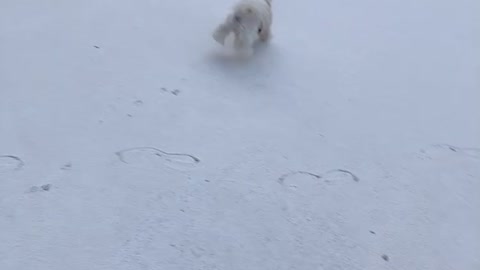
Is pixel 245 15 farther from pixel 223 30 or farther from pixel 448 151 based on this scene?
pixel 448 151

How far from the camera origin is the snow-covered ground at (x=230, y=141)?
42.6 inches

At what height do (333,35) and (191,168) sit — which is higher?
(333,35)

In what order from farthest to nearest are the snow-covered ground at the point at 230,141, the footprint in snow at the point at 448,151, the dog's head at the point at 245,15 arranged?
1. the dog's head at the point at 245,15
2. the footprint in snow at the point at 448,151
3. the snow-covered ground at the point at 230,141

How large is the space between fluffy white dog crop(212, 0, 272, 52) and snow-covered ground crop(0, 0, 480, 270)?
0.06 metres

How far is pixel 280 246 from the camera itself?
109 centimetres

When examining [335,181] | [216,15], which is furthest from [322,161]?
[216,15]

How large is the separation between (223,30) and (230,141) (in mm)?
404

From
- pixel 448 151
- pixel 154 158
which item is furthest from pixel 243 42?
pixel 448 151

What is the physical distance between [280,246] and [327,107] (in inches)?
19.6

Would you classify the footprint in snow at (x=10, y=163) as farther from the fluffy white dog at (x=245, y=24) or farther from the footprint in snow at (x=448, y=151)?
the footprint in snow at (x=448, y=151)

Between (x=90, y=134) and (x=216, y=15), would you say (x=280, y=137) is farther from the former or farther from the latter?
(x=216, y=15)

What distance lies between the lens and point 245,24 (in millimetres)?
1583

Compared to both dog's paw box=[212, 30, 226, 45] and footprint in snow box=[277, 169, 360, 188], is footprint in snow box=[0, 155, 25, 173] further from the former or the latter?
dog's paw box=[212, 30, 226, 45]

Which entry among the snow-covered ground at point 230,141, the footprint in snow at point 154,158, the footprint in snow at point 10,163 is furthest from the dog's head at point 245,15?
the footprint in snow at point 10,163
